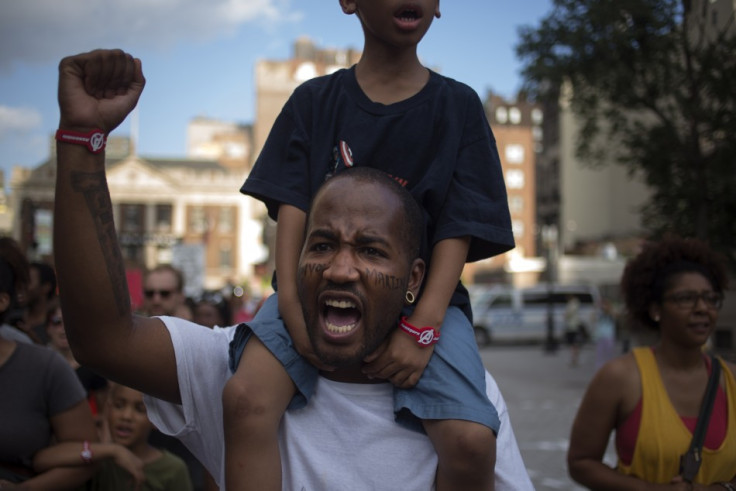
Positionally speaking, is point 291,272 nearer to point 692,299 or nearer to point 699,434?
point 699,434

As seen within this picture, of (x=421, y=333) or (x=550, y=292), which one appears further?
(x=550, y=292)

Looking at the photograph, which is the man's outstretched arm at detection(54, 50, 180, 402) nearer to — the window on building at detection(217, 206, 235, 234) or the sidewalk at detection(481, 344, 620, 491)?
the sidewalk at detection(481, 344, 620, 491)

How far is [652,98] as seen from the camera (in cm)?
1131

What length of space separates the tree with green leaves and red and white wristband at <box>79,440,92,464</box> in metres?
4.85

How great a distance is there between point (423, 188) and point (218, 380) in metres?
0.77

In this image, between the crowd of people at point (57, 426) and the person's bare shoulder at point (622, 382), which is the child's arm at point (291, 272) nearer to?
the crowd of people at point (57, 426)

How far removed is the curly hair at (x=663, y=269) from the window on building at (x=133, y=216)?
82439 millimetres

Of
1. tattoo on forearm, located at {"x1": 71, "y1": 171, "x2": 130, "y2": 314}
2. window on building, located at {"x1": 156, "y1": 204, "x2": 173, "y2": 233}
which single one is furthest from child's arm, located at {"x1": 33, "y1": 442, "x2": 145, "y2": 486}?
window on building, located at {"x1": 156, "y1": 204, "x2": 173, "y2": 233}

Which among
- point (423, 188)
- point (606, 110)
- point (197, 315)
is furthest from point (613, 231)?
point (423, 188)

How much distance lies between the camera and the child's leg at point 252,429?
196 centimetres

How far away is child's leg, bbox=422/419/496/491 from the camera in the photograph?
77.7 inches

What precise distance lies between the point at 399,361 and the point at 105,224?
0.80m

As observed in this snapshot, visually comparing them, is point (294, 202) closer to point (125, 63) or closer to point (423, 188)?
point (423, 188)

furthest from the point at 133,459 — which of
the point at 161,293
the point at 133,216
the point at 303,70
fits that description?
the point at 303,70
